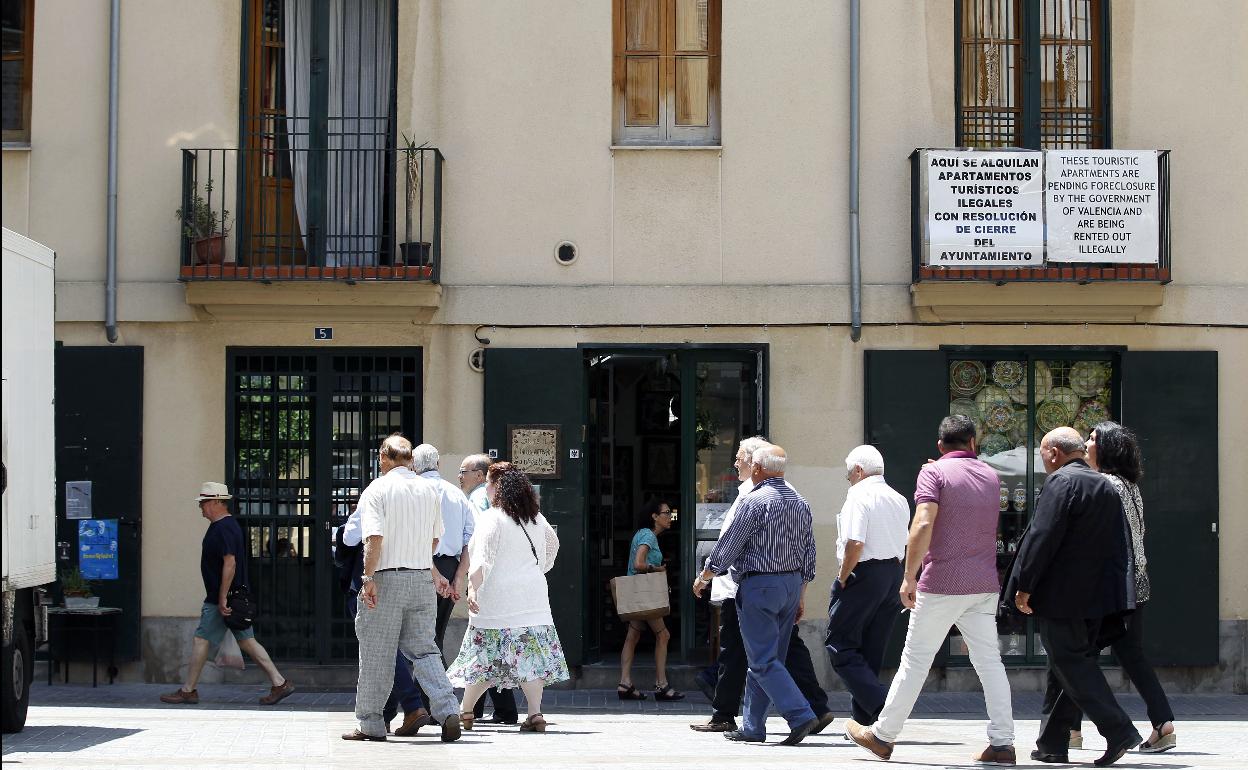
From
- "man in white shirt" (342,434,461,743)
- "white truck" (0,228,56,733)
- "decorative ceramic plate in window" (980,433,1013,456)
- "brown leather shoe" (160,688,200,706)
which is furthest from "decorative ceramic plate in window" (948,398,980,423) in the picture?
"white truck" (0,228,56,733)

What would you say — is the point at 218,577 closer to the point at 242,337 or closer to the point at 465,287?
the point at 242,337

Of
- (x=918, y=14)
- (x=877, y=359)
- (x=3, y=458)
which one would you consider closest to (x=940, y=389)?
(x=877, y=359)

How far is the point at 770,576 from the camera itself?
9.52m

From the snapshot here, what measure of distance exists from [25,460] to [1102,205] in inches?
331

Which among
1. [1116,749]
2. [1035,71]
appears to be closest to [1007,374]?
[1035,71]

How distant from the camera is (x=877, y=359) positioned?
13.1m

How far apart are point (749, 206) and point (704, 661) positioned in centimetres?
381

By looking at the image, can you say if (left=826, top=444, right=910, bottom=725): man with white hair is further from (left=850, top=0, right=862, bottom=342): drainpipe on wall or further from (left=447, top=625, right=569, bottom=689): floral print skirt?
(left=850, top=0, right=862, bottom=342): drainpipe on wall

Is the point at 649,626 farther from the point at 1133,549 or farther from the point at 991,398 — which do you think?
the point at 1133,549

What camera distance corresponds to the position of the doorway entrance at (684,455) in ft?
43.8

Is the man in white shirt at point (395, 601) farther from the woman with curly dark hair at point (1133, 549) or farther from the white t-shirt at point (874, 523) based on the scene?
the woman with curly dark hair at point (1133, 549)

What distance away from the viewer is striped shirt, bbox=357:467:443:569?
9.62 meters

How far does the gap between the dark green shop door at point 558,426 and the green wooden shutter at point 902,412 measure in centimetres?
242

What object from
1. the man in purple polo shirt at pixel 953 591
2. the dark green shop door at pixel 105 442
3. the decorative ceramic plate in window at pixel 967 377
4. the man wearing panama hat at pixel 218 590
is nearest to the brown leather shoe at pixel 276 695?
the man wearing panama hat at pixel 218 590
